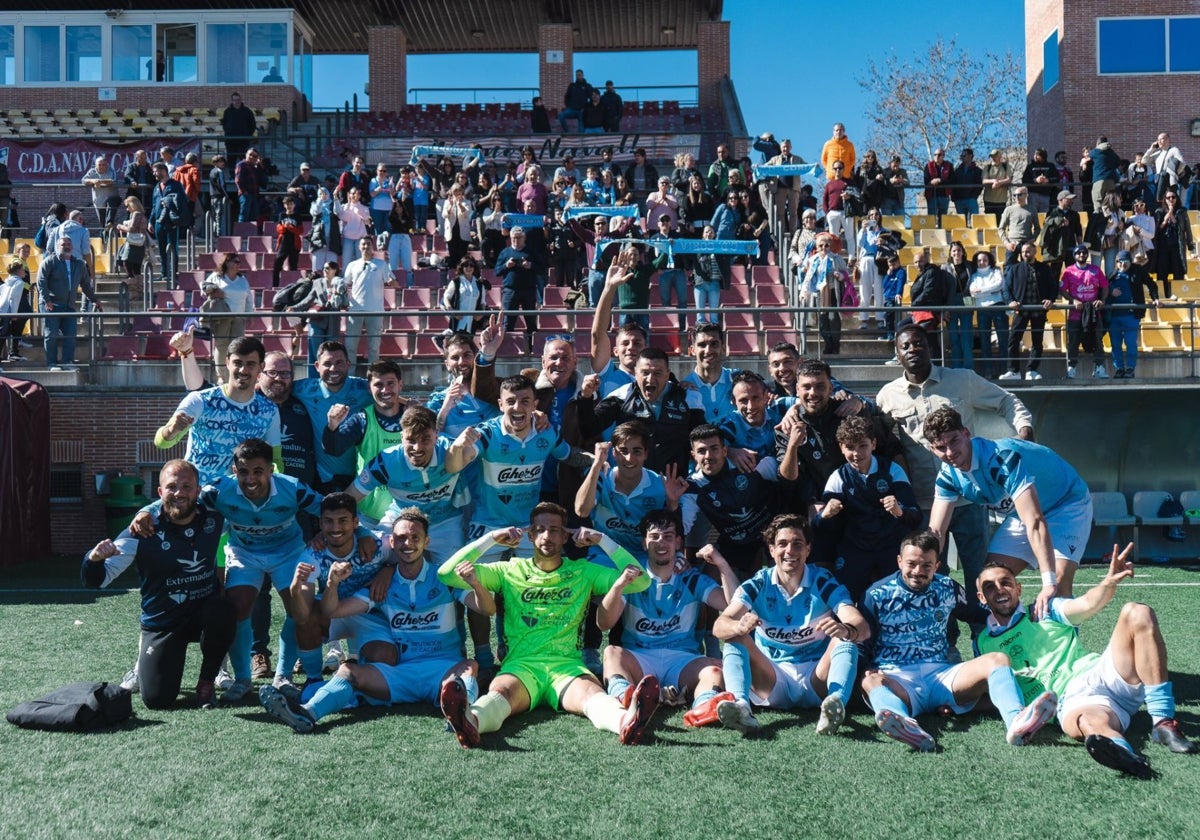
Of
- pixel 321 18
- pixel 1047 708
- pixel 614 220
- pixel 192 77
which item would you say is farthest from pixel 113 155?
pixel 1047 708

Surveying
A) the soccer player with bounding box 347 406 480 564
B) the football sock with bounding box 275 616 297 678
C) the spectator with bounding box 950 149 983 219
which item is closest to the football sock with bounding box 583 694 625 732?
the soccer player with bounding box 347 406 480 564

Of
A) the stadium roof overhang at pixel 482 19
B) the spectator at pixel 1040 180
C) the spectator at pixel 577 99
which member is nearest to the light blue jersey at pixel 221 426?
the spectator at pixel 1040 180

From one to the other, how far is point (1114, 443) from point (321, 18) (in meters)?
21.4

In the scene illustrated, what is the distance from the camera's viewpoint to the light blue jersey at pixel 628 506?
270 inches

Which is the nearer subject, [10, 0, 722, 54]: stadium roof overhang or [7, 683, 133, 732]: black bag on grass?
[7, 683, 133, 732]: black bag on grass

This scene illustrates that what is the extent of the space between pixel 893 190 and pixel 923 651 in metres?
13.4

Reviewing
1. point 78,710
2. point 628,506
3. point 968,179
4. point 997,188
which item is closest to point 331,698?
point 78,710

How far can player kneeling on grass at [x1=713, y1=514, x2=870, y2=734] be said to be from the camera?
19.7ft

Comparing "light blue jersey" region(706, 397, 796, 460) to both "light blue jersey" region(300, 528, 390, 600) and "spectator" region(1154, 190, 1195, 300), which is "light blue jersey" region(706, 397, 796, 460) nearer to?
"light blue jersey" region(300, 528, 390, 600)

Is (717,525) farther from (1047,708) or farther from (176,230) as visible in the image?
(176,230)

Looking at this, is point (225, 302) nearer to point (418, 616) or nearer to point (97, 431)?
point (97, 431)

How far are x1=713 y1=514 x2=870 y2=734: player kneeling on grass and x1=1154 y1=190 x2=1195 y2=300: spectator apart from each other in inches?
510

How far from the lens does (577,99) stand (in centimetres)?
2436

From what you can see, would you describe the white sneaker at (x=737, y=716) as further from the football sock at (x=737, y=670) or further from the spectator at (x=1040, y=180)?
the spectator at (x=1040, y=180)
